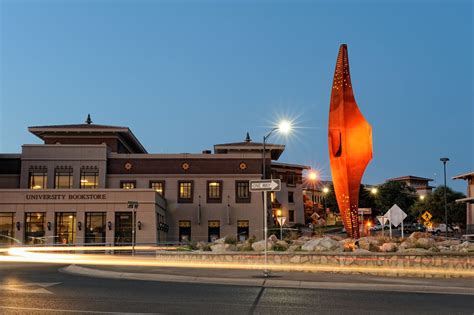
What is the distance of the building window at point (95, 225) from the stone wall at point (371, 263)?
105 ft

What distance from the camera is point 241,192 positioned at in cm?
6153

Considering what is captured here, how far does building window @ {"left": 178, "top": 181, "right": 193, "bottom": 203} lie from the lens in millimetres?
60812

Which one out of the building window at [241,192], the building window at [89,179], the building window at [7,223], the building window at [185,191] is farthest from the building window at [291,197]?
the building window at [7,223]

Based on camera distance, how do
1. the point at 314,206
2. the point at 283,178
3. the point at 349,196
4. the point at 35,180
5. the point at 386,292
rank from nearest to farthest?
the point at 386,292, the point at 349,196, the point at 35,180, the point at 283,178, the point at 314,206

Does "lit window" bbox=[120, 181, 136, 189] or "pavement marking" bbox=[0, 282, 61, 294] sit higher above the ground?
"lit window" bbox=[120, 181, 136, 189]

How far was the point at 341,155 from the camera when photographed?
1188 inches

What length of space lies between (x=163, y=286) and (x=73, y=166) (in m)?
46.3

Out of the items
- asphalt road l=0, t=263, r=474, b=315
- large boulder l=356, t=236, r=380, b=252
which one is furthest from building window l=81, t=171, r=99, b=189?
asphalt road l=0, t=263, r=474, b=315

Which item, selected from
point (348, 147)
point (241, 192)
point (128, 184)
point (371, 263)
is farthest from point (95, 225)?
point (371, 263)

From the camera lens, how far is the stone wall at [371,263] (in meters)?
19.4

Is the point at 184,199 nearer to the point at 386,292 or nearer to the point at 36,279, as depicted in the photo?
Result: the point at 36,279

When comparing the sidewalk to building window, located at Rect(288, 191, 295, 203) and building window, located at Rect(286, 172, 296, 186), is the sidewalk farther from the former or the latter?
building window, located at Rect(286, 172, 296, 186)

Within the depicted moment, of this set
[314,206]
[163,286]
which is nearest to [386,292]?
[163,286]

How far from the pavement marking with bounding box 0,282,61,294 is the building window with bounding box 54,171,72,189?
4451 centimetres
